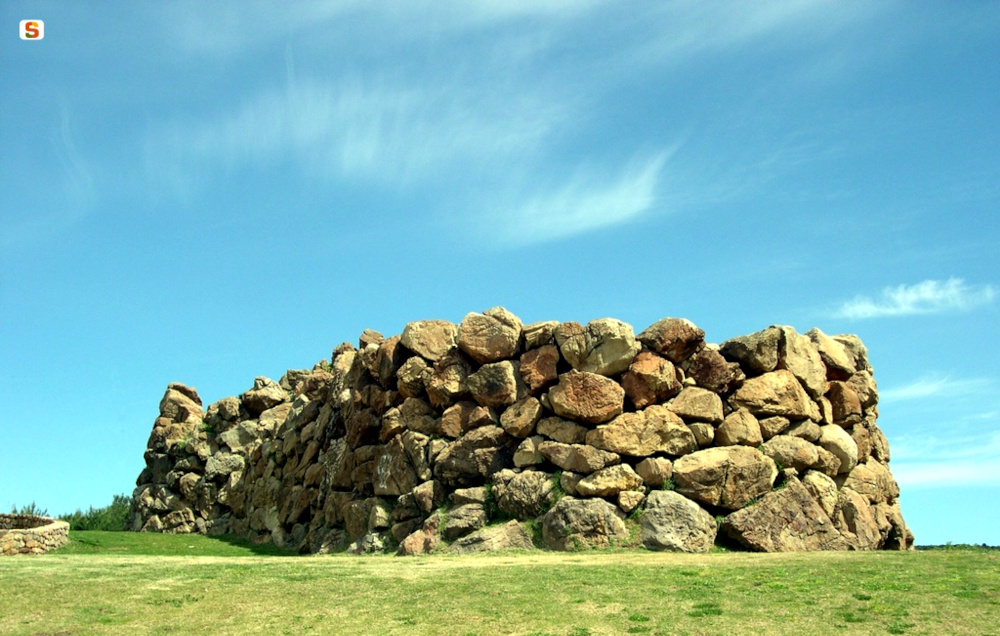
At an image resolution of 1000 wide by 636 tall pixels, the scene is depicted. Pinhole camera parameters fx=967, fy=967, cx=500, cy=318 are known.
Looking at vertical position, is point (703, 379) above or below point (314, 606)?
above

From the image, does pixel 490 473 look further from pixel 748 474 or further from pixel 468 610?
pixel 468 610

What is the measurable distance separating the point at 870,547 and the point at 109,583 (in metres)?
18.5

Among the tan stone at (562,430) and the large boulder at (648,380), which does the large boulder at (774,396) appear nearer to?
the large boulder at (648,380)

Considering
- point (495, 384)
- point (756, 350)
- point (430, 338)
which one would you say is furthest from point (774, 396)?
point (430, 338)

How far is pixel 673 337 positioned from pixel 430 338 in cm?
722

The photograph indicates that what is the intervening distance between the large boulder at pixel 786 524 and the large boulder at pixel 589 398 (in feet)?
12.8

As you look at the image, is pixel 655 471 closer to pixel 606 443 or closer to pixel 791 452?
pixel 606 443

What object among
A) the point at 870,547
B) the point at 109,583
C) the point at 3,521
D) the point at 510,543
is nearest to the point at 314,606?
the point at 109,583

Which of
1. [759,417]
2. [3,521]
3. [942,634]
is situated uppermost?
[759,417]

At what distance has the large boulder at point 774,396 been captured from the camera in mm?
25266

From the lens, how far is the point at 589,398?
24516mm

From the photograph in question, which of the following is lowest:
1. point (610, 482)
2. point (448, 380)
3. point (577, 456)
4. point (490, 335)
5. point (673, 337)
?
point (610, 482)

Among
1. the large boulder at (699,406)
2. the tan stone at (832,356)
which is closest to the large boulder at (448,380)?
the large boulder at (699,406)

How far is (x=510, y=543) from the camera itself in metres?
23.2
